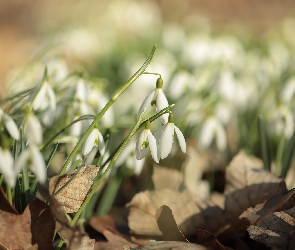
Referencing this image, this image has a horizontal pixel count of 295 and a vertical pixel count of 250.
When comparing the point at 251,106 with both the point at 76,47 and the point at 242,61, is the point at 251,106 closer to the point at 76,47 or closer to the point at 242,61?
the point at 242,61

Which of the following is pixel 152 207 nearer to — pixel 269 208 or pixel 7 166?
pixel 269 208

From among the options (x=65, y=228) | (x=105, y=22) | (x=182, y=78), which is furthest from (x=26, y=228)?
(x=105, y=22)

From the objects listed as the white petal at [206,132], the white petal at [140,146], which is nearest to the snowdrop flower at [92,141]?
the white petal at [140,146]

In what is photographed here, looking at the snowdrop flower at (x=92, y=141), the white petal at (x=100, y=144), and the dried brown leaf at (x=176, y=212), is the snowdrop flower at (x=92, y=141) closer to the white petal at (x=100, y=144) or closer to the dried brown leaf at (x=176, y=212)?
the white petal at (x=100, y=144)

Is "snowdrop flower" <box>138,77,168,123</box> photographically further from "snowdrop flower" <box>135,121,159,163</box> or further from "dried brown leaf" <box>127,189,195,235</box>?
"dried brown leaf" <box>127,189,195,235</box>

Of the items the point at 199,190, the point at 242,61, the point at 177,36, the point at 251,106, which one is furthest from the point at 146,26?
the point at 199,190

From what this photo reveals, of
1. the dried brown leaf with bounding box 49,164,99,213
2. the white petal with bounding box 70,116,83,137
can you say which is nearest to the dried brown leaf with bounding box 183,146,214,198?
the white petal with bounding box 70,116,83,137
